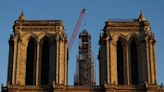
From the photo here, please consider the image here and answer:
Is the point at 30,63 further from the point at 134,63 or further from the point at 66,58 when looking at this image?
the point at 134,63

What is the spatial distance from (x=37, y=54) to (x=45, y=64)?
1684 millimetres

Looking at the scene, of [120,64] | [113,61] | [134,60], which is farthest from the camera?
[134,60]

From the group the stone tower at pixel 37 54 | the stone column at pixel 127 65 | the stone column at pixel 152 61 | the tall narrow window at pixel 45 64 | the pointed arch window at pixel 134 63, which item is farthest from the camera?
the pointed arch window at pixel 134 63

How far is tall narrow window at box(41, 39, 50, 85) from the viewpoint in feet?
219

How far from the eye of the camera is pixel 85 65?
93.1 m

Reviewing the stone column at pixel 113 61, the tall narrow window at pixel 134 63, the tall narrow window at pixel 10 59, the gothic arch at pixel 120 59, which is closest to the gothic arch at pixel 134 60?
the tall narrow window at pixel 134 63

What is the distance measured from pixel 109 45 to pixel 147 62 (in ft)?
17.8

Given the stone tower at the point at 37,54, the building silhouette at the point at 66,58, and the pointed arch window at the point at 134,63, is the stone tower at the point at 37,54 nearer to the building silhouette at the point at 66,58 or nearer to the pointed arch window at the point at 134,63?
the building silhouette at the point at 66,58

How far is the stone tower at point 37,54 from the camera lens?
65938 mm

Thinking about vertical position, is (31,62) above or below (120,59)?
below

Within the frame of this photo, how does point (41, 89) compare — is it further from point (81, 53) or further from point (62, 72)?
point (81, 53)

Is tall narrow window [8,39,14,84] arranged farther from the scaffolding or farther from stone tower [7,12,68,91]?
the scaffolding

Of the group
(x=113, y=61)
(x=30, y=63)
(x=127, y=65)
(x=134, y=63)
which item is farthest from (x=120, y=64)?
(x=30, y=63)

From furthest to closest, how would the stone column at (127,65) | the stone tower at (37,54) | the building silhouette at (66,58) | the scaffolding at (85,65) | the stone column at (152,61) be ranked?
the scaffolding at (85,65) → the stone column at (127,65) → the stone column at (152,61) → the stone tower at (37,54) → the building silhouette at (66,58)
